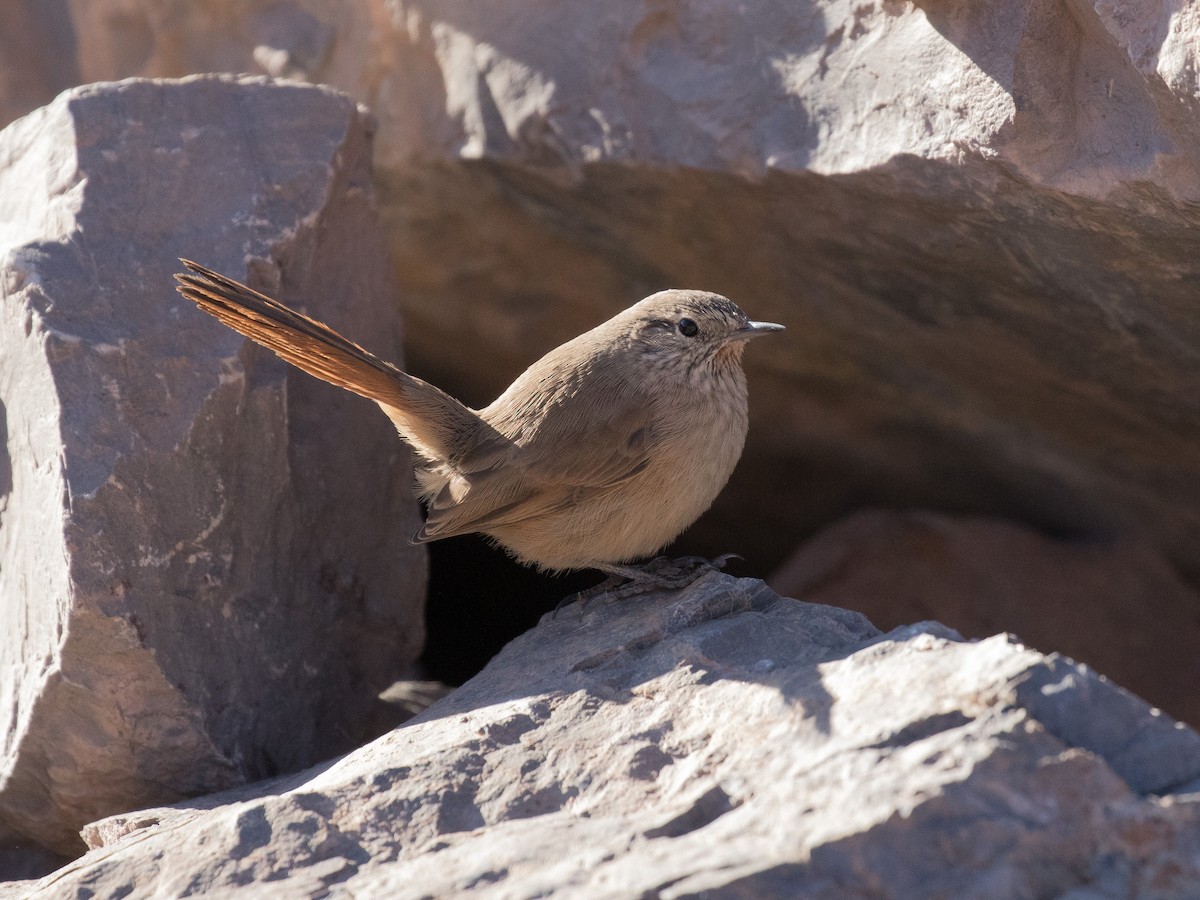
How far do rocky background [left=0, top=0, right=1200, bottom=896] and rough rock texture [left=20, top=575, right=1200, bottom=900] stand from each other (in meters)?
0.01

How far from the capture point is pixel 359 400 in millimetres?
4262

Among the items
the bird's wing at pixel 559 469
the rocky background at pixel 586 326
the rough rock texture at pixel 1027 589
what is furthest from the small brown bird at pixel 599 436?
the rough rock texture at pixel 1027 589

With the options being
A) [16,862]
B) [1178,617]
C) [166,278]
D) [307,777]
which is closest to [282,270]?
[166,278]

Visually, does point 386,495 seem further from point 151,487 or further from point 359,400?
point 151,487

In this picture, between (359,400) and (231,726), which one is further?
(359,400)

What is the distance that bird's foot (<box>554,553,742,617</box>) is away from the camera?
367cm

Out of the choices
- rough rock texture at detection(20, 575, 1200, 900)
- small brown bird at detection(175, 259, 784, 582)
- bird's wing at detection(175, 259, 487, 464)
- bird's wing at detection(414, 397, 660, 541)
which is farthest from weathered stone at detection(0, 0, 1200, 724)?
rough rock texture at detection(20, 575, 1200, 900)

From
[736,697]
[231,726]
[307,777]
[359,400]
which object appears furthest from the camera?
[359,400]

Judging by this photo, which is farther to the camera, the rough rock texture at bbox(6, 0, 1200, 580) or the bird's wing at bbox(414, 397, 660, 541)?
the bird's wing at bbox(414, 397, 660, 541)

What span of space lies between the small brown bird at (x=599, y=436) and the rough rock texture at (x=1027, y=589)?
5.26 ft

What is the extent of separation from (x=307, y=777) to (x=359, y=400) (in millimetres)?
1495

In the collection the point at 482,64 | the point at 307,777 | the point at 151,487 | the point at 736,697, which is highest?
the point at 482,64

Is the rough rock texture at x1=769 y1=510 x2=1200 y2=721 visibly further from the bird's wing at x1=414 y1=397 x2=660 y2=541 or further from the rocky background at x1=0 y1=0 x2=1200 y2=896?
the bird's wing at x1=414 y1=397 x2=660 y2=541

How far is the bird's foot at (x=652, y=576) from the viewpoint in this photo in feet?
12.0
